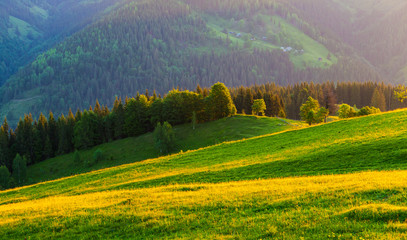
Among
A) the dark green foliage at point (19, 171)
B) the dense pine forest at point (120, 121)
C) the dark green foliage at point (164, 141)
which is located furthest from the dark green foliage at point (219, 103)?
the dark green foliage at point (19, 171)

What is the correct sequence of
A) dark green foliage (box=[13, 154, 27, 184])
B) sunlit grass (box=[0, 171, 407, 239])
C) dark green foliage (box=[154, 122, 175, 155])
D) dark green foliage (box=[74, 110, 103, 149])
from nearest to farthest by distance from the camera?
sunlit grass (box=[0, 171, 407, 239]) < dark green foliage (box=[154, 122, 175, 155]) < dark green foliage (box=[13, 154, 27, 184]) < dark green foliage (box=[74, 110, 103, 149])

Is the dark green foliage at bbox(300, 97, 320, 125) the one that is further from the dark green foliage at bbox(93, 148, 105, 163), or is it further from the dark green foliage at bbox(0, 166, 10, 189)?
the dark green foliage at bbox(0, 166, 10, 189)

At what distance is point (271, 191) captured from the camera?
20.0m

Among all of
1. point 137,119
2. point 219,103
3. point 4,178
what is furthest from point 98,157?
point 219,103

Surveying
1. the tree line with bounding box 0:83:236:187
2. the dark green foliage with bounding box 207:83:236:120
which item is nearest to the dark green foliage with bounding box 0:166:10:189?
the tree line with bounding box 0:83:236:187

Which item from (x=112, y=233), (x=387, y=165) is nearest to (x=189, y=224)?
(x=112, y=233)

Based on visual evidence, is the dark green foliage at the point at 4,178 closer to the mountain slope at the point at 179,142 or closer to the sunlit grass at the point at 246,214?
the mountain slope at the point at 179,142

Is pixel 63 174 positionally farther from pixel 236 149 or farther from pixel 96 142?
pixel 236 149

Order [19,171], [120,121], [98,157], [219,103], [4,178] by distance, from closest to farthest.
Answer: [4,178]
[98,157]
[219,103]
[19,171]
[120,121]

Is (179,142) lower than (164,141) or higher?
lower

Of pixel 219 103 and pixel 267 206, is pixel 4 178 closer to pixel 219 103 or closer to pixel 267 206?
pixel 219 103

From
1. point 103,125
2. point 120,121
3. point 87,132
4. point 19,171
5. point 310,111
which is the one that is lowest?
point 19,171

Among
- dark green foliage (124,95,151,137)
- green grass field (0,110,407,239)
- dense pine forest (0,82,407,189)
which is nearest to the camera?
green grass field (0,110,407,239)

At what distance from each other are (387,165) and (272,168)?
1088cm
